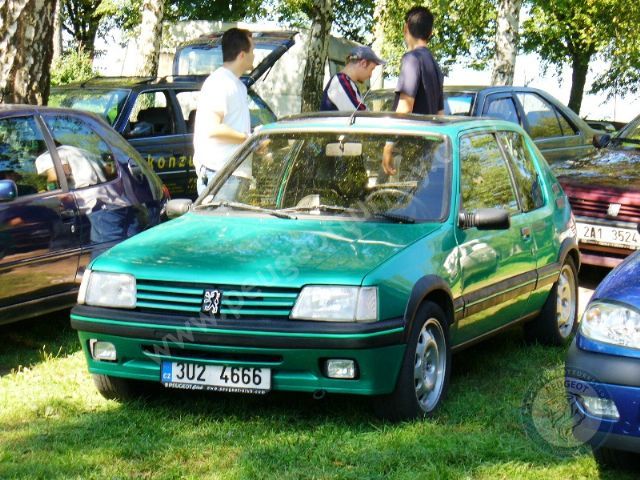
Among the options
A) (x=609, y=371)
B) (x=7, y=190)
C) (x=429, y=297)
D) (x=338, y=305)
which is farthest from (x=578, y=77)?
(x=609, y=371)

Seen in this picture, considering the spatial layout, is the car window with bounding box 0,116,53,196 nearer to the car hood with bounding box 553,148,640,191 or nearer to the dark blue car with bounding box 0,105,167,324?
the dark blue car with bounding box 0,105,167,324

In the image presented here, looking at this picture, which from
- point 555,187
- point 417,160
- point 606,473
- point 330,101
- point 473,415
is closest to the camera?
point 606,473

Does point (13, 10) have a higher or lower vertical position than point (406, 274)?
higher

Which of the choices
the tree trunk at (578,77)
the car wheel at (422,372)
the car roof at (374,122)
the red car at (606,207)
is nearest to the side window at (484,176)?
the car roof at (374,122)

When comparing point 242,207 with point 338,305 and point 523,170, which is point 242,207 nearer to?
point 338,305

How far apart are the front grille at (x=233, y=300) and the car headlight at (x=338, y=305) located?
0.22ft

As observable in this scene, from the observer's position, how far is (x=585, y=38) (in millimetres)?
39094

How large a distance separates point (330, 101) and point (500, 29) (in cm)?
1363

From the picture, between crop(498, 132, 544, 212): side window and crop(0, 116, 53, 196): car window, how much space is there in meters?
2.93

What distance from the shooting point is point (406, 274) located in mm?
5703

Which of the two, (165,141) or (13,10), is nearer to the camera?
(13,10)

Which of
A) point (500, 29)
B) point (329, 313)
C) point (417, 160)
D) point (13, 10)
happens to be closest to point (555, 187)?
point (417, 160)

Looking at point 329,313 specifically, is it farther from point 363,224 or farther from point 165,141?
point 165,141

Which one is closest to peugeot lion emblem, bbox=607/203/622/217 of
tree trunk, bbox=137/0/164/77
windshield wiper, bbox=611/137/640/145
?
windshield wiper, bbox=611/137/640/145
